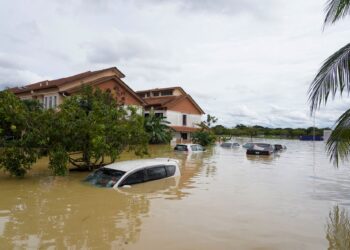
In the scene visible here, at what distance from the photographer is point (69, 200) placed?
1059cm

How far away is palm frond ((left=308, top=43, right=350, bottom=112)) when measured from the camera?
706 cm

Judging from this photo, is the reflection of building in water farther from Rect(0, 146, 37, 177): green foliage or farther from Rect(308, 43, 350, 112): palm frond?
Rect(0, 146, 37, 177): green foliage

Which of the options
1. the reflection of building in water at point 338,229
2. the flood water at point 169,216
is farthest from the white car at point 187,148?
the reflection of building in water at point 338,229

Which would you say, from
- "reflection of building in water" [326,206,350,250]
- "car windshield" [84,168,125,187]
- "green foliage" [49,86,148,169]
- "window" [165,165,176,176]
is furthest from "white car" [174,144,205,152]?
"reflection of building in water" [326,206,350,250]

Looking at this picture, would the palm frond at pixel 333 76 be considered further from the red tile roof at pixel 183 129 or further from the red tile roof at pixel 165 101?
the red tile roof at pixel 183 129

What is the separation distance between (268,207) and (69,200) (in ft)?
21.3

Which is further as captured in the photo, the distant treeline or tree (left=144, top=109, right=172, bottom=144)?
the distant treeline

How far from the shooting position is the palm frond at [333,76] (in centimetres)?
706

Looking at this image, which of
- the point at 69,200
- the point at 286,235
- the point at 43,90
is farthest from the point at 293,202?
the point at 43,90

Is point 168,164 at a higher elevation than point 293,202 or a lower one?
higher

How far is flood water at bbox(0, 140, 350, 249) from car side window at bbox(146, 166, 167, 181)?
0.84ft

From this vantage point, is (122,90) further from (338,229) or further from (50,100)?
(338,229)

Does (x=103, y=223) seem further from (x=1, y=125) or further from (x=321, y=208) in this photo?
(x=1, y=125)

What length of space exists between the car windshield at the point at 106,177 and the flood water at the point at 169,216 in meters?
0.31
